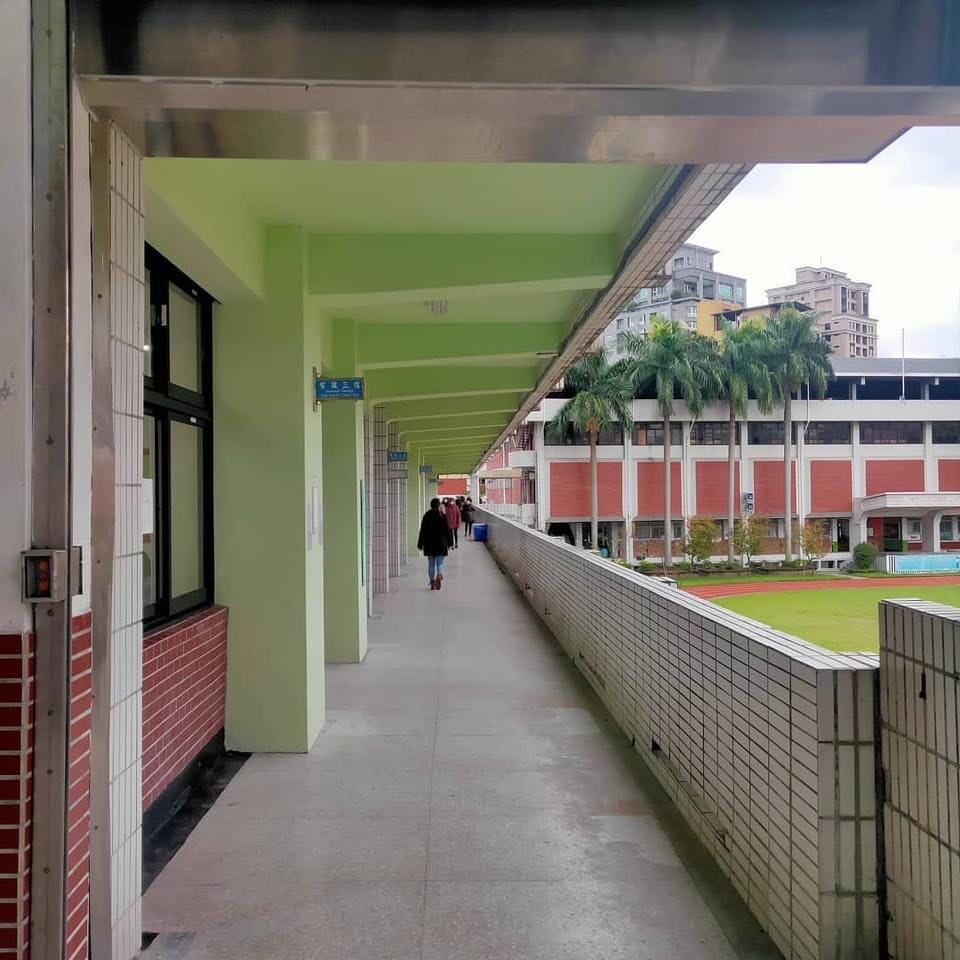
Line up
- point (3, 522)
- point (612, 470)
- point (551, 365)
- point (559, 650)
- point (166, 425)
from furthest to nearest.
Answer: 1. point (612, 470)
2. point (551, 365)
3. point (559, 650)
4. point (166, 425)
5. point (3, 522)

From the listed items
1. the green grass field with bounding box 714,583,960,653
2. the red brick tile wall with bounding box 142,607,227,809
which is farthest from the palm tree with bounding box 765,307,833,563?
the red brick tile wall with bounding box 142,607,227,809

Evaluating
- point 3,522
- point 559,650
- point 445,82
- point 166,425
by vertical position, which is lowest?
point 559,650

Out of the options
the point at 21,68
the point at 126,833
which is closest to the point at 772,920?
the point at 126,833

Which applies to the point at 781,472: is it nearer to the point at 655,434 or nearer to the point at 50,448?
the point at 655,434

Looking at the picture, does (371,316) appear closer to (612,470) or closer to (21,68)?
(21,68)

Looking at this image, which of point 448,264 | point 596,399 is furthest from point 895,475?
point 448,264

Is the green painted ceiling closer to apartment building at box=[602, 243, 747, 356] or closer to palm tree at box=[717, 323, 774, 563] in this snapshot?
palm tree at box=[717, 323, 774, 563]

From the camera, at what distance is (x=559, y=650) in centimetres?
953

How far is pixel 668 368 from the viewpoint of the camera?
151 feet

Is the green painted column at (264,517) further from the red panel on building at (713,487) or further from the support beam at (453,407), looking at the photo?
the red panel on building at (713,487)

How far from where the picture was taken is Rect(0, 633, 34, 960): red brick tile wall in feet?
7.89

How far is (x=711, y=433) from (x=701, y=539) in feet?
28.1

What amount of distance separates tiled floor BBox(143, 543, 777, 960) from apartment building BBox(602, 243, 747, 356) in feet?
284

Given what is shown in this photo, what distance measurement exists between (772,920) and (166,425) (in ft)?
12.8
